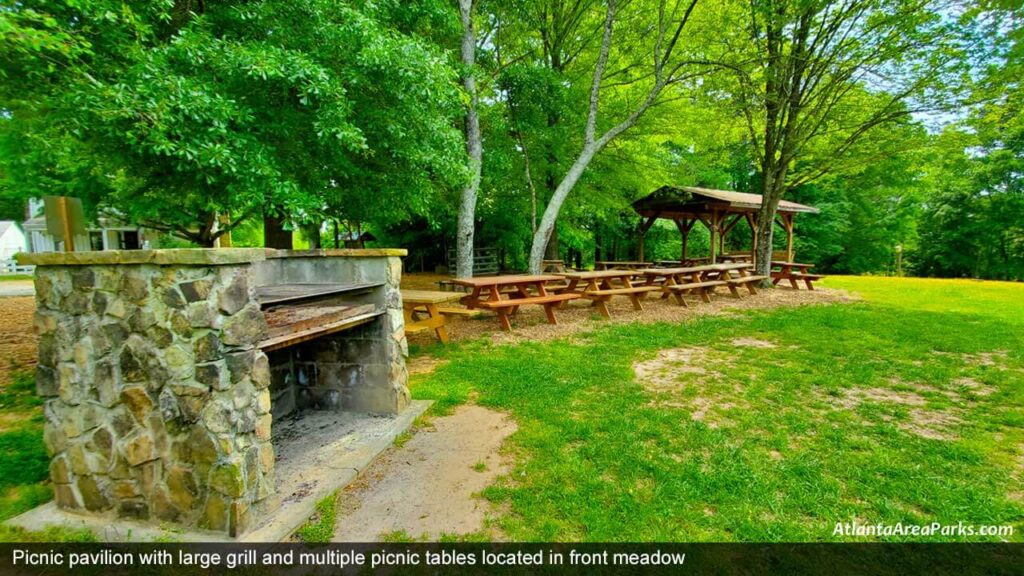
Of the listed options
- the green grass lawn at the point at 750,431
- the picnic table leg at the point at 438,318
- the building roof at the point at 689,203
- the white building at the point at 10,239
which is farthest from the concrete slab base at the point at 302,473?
the white building at the point at 10,239

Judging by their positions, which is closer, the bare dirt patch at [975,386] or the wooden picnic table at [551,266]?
the bare dirt patch at [975,386]

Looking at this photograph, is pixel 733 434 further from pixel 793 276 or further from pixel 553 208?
pixel 793 276

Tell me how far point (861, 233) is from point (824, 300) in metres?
18.4

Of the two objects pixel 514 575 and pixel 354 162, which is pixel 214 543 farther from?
pixel 354 162

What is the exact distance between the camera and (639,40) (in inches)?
412

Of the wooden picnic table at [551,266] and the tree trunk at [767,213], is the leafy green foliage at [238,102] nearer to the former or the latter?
the wooden picnic table at [551,266]

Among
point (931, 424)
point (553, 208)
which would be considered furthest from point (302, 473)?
point (553, 208)

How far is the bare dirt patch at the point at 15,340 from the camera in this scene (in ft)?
15.0

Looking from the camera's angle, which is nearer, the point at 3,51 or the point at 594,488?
the point at 594,488

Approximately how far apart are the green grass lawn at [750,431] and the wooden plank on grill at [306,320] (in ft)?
3.84

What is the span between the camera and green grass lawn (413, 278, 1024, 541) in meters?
2.27

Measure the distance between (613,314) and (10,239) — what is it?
34.3m

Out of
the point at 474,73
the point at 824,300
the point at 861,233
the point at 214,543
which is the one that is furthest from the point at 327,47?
the point at 861,233

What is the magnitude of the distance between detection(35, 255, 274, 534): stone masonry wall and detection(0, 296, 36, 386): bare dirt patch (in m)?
1.80
